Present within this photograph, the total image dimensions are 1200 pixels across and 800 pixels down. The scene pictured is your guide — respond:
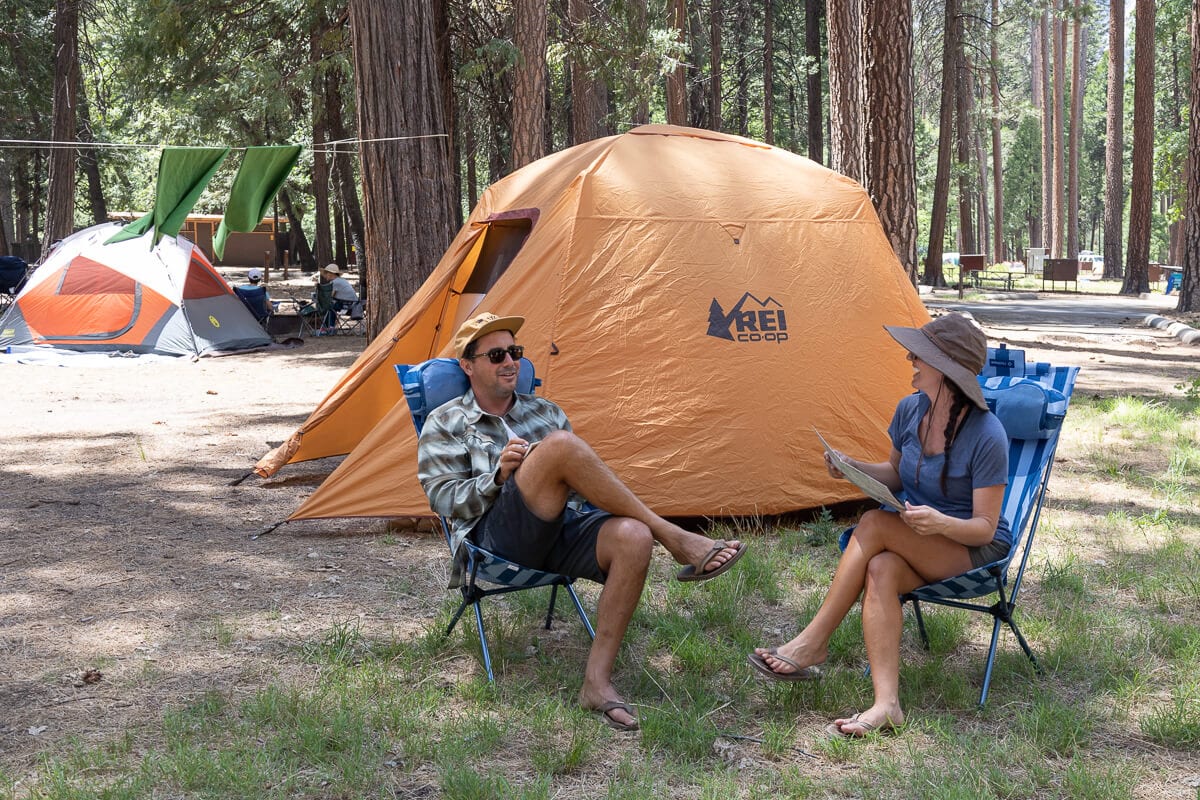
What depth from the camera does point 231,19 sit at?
1454 centimetres

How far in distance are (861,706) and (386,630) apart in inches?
72.8

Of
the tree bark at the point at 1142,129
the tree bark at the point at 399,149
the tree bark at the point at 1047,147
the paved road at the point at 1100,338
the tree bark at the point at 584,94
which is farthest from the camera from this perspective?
the tree bark at the point at 1047,147

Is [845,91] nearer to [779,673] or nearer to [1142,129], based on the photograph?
[779,673]

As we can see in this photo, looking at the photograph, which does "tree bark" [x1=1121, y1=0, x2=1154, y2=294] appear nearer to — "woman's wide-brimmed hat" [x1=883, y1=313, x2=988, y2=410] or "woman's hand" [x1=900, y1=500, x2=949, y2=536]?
"woman's wide-brimmed hat" [x1=883, y1=313, x2=988, y2=410]

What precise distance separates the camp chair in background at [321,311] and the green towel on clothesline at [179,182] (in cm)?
849

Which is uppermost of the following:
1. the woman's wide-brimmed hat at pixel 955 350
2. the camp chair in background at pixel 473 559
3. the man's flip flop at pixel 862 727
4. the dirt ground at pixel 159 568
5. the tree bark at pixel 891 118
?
the tree bark at pixel 891 118

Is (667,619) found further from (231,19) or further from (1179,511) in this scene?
(231,19)

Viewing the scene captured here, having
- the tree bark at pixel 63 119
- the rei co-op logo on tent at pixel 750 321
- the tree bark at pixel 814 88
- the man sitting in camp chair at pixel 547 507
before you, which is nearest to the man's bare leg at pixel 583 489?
the man sitting in camp chair at pixel 547 507

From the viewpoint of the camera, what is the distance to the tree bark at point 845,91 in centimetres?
964

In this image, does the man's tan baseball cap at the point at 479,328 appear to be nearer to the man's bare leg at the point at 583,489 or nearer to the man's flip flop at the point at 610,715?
the man's bare leg at the point at 583,489

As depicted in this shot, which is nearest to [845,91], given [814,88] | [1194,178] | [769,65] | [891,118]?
[891,118]

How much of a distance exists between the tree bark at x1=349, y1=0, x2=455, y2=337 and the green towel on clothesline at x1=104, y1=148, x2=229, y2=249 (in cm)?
112

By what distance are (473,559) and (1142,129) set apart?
827 inches

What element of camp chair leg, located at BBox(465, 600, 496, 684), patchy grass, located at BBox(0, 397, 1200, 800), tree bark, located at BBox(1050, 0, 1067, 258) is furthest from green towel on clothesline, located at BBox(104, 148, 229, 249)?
tree bark, located at BBox(1050, 0, 1067, 258)
